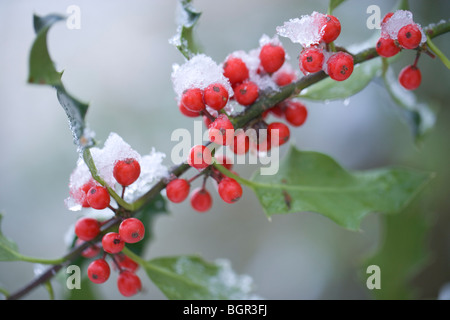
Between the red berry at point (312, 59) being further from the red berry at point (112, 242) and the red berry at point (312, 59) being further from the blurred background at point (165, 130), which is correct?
the blurred background at point (165, 130)

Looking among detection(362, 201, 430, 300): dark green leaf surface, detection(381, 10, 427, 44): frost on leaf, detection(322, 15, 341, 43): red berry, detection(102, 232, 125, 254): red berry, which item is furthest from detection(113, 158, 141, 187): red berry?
detection(362, 201, 430, 300): dark green leaf surface

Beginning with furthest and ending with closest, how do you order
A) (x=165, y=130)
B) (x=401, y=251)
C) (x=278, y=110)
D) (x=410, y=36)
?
(x=165, y=130), (x=401, y=251), (x=278, y=110), (x=410, y=36)

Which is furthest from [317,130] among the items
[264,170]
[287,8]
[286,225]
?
[264,170]

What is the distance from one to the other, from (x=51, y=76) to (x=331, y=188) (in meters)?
0.63

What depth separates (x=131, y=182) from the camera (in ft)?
2.75

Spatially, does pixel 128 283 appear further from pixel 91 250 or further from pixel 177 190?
pixel 177 190

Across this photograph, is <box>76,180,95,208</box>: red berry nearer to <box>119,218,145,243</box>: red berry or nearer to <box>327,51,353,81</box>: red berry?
<box>119,218,145,243</box>: red berry

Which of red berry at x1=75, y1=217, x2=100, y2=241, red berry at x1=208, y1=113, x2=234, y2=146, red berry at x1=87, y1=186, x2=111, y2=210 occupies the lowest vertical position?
red berry at x1=75, y1=217, x2=100, y2=241

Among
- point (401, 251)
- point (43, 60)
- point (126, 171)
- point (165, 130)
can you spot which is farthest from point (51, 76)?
point (165, 130)

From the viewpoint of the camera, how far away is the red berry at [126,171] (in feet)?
2.70

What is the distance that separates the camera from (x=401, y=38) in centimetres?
78

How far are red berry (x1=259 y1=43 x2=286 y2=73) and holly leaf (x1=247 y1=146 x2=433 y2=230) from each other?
19 centimetres

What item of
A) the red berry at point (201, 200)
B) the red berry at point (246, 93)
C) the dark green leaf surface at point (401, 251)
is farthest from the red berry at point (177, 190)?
the dark green leaf surface at point (401, 251)

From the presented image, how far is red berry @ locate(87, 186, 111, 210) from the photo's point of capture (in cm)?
80
